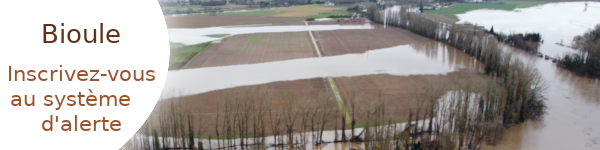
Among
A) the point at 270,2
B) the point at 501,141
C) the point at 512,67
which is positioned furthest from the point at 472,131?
the point at 270,2

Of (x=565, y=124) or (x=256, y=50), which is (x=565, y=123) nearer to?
(x=565, y=124)

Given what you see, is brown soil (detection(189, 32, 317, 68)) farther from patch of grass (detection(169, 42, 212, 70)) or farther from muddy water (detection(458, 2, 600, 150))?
muddy water (detection(458, 2, 600, 150))

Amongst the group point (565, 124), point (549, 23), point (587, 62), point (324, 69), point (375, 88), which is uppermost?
point (549, 23)

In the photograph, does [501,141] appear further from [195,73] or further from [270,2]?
[270,2]

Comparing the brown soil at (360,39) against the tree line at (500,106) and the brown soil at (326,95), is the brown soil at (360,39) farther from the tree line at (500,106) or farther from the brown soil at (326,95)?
the tree line at (500,106)

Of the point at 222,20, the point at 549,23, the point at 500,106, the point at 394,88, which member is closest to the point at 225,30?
the point at 222,20

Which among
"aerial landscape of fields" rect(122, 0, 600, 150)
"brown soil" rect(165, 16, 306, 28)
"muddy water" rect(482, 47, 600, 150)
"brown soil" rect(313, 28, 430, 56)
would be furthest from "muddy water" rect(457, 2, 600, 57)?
"brown soil" rect(165, 16, 306, 28)
